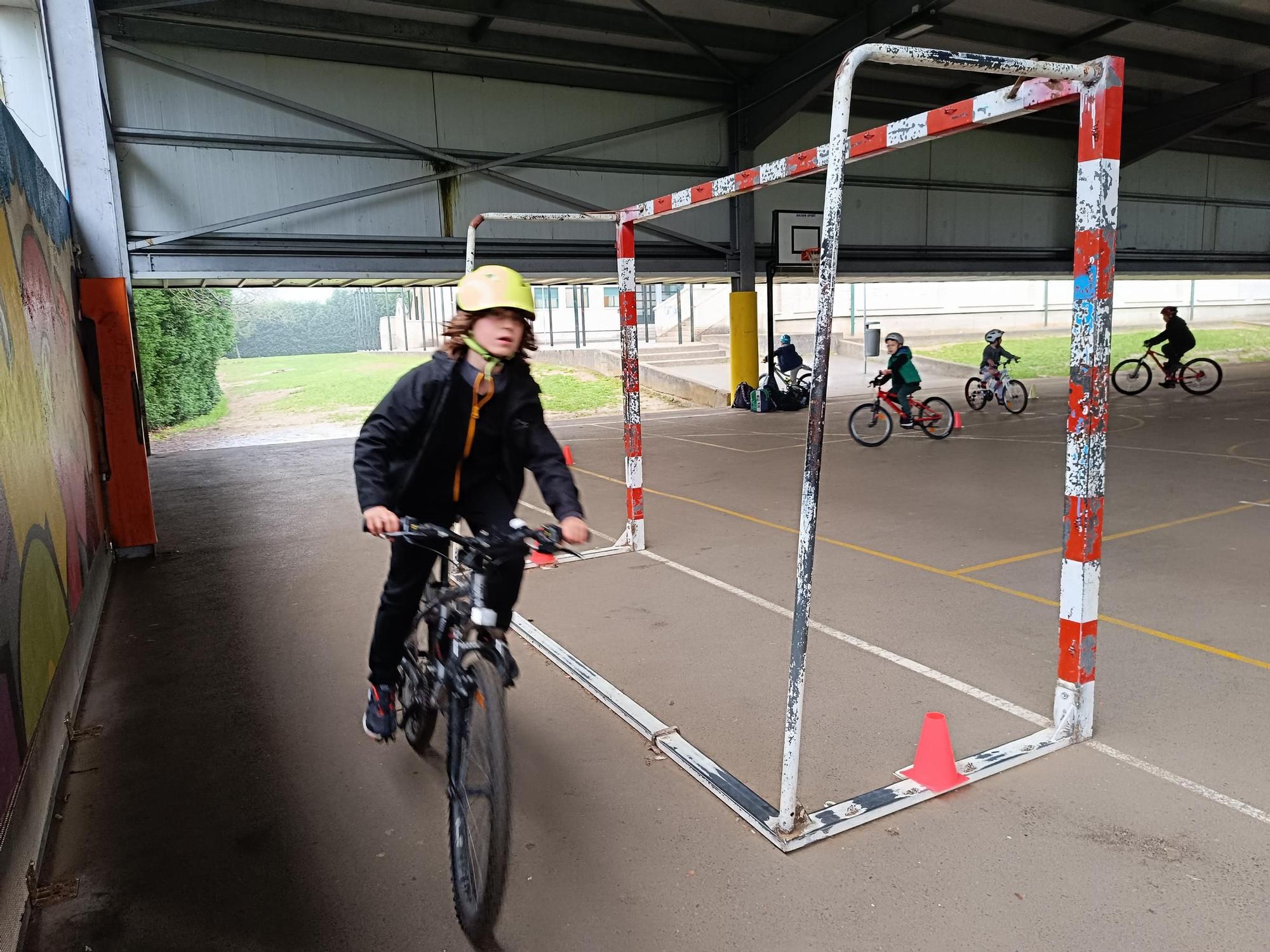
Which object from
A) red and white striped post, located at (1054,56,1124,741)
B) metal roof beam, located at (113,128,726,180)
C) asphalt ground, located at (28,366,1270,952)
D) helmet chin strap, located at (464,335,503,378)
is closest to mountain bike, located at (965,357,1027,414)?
metal roof beam, located at (113,128,726,180)

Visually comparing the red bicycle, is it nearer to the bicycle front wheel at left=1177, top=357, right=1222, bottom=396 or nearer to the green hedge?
the bicycle front wheel at left=1177, top=357, right=1222, bottom=396

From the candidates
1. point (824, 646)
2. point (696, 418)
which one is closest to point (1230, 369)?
point (696, 418)

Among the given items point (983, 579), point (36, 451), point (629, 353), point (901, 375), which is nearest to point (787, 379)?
point (901, 375)

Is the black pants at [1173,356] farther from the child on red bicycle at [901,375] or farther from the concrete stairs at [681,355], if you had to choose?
the concrete stairs at [681,355]

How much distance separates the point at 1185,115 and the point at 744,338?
10.3 meters

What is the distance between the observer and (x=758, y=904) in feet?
7.74

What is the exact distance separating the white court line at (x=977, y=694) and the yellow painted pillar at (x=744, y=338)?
11.6 meters

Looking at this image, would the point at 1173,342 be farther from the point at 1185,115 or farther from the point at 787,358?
the point at 787,358

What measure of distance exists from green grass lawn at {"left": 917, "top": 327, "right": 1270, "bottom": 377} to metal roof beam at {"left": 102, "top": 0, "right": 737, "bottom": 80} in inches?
554

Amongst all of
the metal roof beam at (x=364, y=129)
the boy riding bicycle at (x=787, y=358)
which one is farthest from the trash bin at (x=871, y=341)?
the metal roof beam at (x=364, y=129)

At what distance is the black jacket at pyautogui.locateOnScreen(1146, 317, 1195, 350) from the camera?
15.0 meters

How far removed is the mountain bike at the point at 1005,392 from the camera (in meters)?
13.9

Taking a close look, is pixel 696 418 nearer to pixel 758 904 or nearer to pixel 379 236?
pixel 379 236

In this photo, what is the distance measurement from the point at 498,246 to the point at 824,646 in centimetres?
1127
